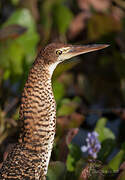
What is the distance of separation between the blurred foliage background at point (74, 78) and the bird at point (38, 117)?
0.54 ft

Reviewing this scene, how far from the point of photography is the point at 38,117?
7.18 ft

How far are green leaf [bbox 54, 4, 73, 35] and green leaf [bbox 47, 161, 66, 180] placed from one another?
2.45 metres

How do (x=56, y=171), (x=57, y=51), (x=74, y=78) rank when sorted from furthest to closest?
(x=74, y=78) < (x=56, y=171) < (x=57, y=51)

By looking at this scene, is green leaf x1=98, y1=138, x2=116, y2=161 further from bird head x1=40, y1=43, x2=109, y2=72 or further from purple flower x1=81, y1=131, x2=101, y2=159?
bird head x1=40, y1=43, x2=109, y2=72

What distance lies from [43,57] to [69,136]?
0.80 metres

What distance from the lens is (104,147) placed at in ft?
9.32

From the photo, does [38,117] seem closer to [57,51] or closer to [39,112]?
[39,112]

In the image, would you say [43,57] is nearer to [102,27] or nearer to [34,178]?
[34,178]

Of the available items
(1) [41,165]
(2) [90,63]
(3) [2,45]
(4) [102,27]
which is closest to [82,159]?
(1) [41,165]

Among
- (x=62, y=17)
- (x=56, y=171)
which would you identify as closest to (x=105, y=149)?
(x=56, y=171)

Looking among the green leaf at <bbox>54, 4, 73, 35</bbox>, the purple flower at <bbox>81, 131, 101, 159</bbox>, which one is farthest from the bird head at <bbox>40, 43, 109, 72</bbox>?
the green leaf at <bbox>54, 4, 73, 35</bbox>

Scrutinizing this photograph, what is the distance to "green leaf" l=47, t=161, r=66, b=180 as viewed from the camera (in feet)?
7.59

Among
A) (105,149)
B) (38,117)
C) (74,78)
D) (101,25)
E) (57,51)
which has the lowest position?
(105,149)

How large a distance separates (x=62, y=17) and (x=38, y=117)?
2558 millimetres
